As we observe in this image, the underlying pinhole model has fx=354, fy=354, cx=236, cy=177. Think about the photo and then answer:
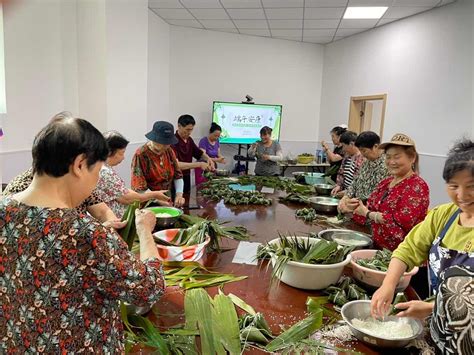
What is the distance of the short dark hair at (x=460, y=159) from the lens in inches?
43.1

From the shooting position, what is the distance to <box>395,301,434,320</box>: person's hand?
3.81 ft

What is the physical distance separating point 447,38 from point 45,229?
210 inches

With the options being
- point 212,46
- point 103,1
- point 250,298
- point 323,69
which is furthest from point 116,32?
point 323,69

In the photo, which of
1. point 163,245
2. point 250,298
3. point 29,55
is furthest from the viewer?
point 29,55

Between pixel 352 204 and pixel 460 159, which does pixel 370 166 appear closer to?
pixel 352 204

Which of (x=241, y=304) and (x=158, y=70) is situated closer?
(x=241, y=304)

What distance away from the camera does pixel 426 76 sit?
4.98m

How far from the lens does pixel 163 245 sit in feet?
5.50

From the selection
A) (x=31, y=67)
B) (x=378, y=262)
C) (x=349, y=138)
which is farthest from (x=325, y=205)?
(x=31, y=67)

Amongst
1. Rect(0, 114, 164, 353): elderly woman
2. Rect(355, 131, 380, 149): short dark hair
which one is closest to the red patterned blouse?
Rect(355, 131, 380, 149): short dark hair

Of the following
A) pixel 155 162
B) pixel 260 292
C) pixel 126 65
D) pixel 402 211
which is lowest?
pixel 260 292

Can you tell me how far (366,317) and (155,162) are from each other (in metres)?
1.96

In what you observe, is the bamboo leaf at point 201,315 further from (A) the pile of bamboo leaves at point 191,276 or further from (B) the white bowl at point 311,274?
(B) the white bowl at point 311,274

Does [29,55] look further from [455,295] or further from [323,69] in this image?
[323,69]
